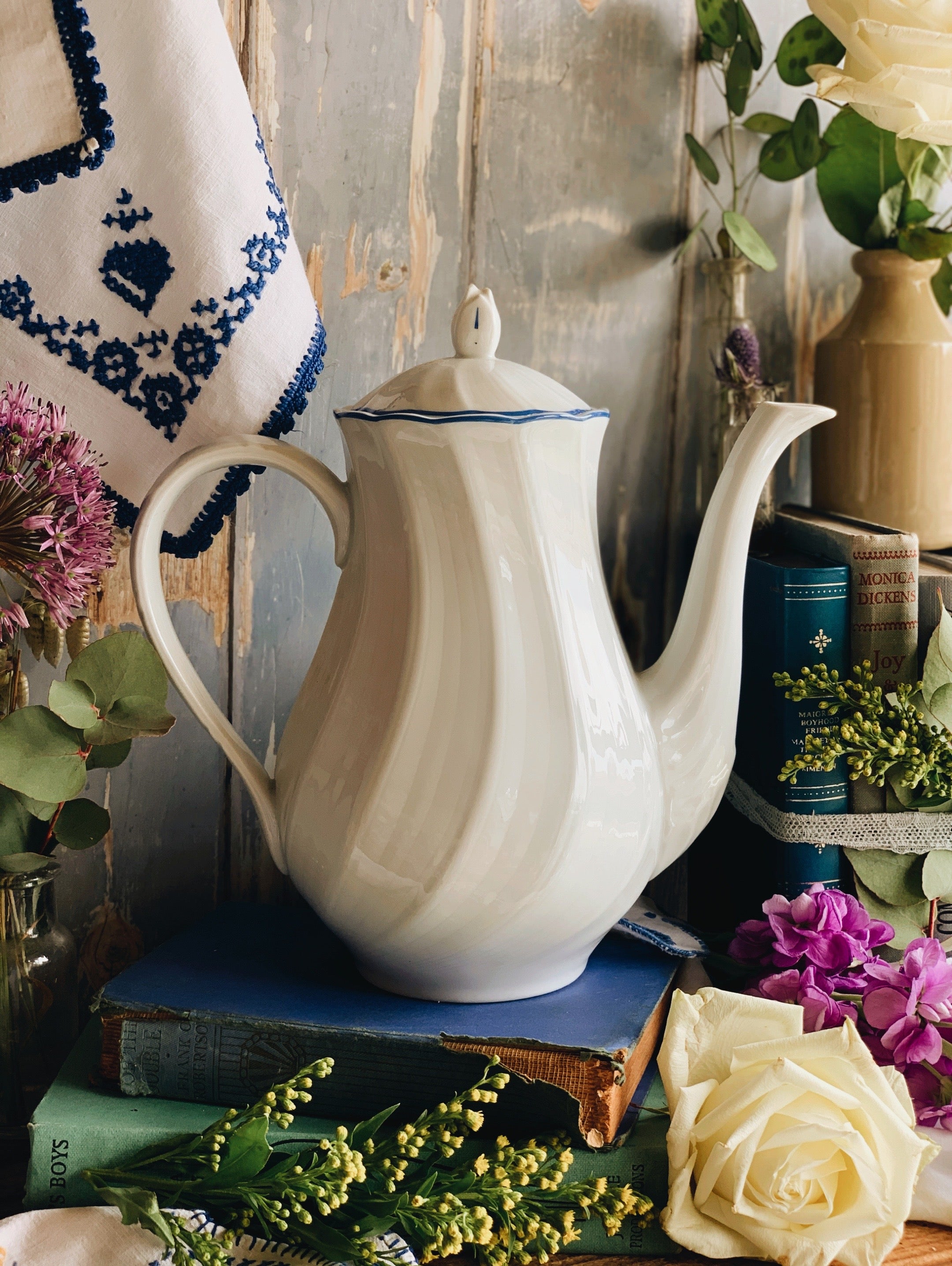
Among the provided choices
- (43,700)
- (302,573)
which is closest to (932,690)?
(302,573)

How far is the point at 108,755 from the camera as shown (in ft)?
1.91

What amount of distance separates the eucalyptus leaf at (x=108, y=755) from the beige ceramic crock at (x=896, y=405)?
0.50m

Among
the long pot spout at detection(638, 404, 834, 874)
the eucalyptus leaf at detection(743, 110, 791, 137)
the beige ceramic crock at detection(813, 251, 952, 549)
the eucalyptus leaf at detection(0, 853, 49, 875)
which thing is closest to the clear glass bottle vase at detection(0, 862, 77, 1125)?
the eucalyptus leaf at detection(0, 853, 49, 875)

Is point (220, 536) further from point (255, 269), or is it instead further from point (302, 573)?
point (255, 269)

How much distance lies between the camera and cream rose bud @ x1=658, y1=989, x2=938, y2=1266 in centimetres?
47

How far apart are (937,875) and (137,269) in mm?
537

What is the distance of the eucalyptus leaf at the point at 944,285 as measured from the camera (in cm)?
80

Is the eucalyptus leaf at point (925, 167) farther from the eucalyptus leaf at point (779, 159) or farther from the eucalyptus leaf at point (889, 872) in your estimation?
the eucalyptus leaf at point (889, 872)

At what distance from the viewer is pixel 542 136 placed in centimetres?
78

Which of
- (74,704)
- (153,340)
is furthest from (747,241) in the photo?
(74,704)

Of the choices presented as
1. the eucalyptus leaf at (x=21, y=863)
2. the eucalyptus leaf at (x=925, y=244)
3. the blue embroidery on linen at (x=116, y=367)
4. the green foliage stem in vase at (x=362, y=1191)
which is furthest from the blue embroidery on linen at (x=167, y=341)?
the eucalyptus leaf at (x=925, y=244)

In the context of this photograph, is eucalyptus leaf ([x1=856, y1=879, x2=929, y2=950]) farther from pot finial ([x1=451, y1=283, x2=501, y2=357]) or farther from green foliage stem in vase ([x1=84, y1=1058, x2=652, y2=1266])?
pot finial ([x1=451, y1=283, x2=501, y2=357])

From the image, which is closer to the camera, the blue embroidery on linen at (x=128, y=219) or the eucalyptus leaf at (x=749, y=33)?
the blue embroidery on linen at (x=128, y=219)

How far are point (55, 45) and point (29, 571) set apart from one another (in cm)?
25
